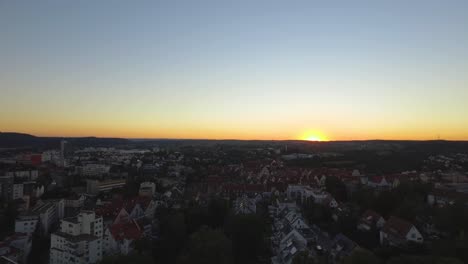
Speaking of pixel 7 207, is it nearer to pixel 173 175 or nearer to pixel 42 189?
pixel 42 189

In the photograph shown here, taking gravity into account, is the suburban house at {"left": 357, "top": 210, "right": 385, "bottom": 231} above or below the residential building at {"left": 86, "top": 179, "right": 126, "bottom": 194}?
above

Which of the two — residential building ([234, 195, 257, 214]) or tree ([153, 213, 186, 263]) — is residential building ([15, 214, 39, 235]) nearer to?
tree ([153, 213, 186, 263])

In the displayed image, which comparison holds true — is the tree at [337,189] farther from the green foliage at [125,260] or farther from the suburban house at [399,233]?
the green foliage at [125,260]

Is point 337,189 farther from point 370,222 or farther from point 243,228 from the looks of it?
point 243,228

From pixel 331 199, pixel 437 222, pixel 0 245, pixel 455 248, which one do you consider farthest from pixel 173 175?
pixel 455 248

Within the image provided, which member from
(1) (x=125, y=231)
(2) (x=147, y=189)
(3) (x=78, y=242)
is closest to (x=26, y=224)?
(3) (x=78, y=242)

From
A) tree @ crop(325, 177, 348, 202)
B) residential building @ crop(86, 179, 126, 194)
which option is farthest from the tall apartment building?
residential building @ crop(86, 179, 126, 194)

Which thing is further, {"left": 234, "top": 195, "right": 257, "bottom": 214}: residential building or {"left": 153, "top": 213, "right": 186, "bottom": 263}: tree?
{"left": 234, "top": 195, "right": 257, "bottom": 214}: residential building
